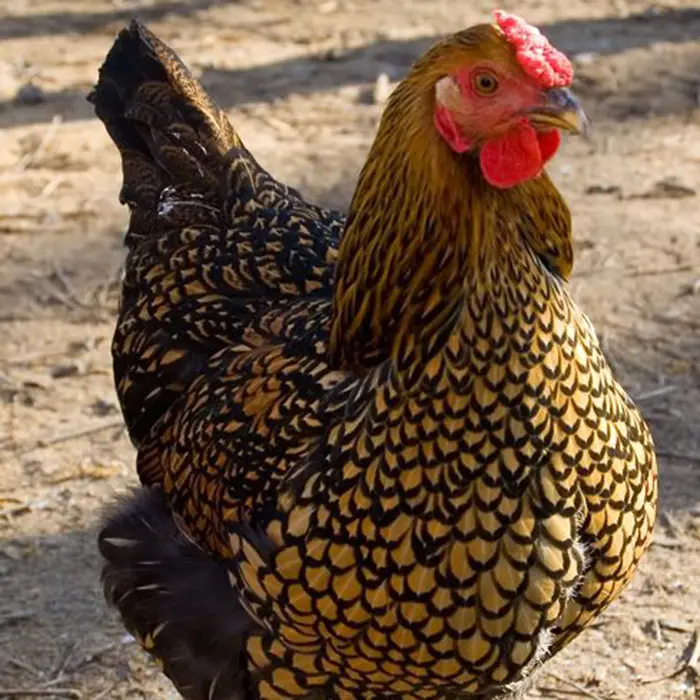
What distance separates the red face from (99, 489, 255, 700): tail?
122 cm

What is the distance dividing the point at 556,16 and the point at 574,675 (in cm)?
560

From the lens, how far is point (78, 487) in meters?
4.79

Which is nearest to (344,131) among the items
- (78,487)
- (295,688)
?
Result: (78,487)

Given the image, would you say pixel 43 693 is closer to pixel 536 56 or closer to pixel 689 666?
pixel 689 666

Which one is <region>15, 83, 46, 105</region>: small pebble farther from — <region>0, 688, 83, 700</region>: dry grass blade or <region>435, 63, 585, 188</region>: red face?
<region>435, 63, 585, 188</region>: red face

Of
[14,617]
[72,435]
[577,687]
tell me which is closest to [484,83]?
[577,687]

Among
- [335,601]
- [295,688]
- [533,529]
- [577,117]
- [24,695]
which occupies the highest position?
[577,117]

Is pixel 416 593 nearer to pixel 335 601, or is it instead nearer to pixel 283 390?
pixel 335 601

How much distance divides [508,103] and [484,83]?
6 cm

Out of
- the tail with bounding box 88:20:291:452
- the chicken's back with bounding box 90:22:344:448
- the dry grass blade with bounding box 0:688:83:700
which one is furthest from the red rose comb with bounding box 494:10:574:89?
the dry grass blade with bounding box 0:688:83:700

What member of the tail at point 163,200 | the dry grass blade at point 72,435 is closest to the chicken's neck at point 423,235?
the tail at point 163,200

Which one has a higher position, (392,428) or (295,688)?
(392,428)

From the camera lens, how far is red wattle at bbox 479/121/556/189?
270 centimetres

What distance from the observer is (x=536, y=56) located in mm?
2682
